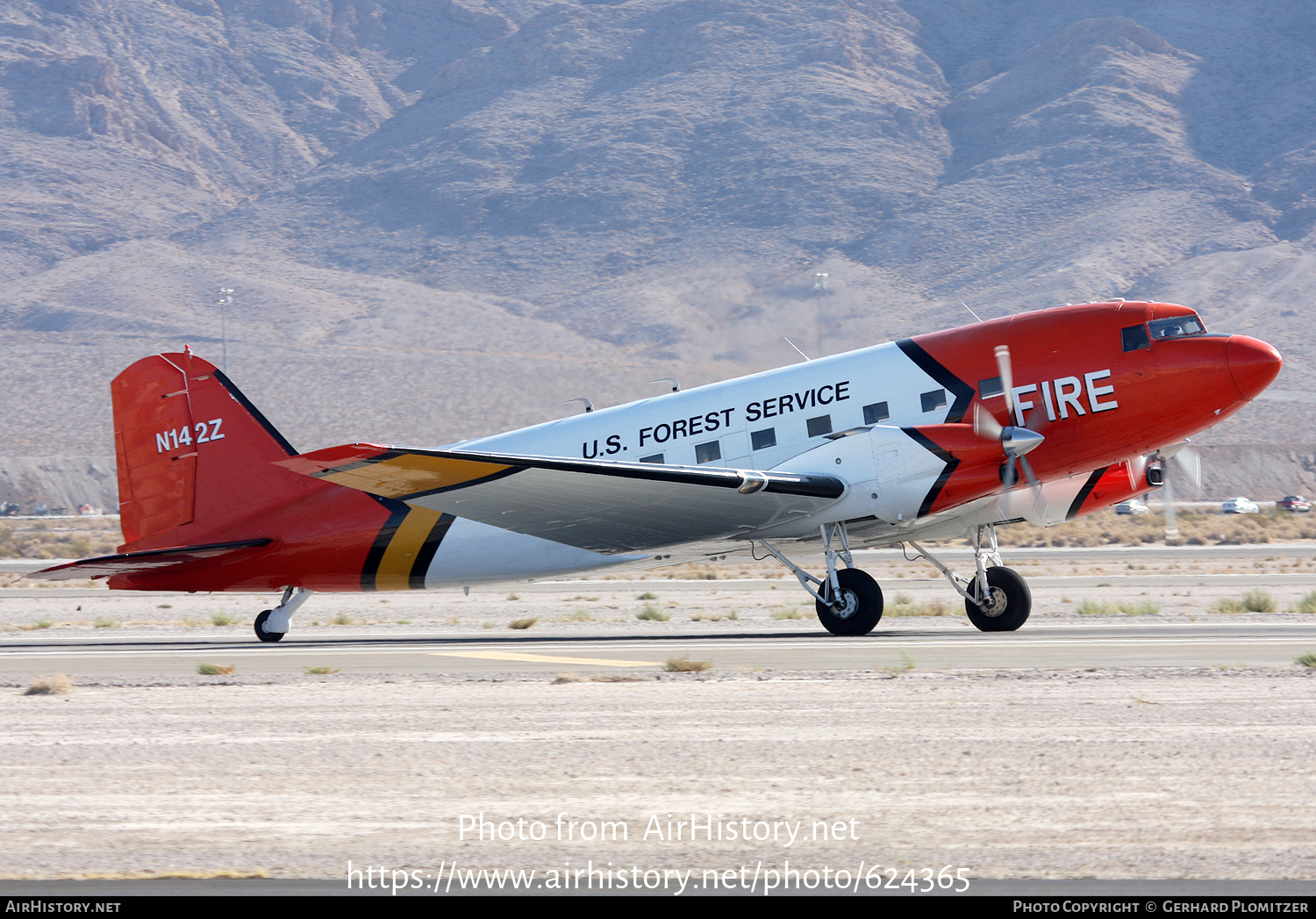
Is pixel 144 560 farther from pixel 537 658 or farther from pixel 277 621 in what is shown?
pixel 537 658

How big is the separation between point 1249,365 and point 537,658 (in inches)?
459

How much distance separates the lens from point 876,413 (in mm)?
22266

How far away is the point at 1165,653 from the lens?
18.9 m

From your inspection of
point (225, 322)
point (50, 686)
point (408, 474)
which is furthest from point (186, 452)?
point (225, 322)

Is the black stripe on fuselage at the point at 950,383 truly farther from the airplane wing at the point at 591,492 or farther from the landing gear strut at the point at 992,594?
the landing gear strut at the point at 992,594

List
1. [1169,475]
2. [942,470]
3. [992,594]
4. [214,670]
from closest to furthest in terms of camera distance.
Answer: [214,670] → [942,470] → [992,594] → [1169,475]

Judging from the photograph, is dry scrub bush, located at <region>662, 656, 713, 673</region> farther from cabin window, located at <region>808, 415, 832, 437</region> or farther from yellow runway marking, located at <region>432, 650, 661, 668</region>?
cabin window, located at <region>808, 415, 832, 437</region>

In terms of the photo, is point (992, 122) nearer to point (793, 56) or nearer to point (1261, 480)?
point (793, 56)

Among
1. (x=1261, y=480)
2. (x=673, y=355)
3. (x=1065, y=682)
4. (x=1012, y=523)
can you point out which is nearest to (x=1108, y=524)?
(x=1261, y=480)

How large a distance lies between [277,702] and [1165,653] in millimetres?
11779

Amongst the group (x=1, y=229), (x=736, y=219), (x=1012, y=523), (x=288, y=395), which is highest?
(x=1, y=229)

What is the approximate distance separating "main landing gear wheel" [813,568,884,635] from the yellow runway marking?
402 centimetres

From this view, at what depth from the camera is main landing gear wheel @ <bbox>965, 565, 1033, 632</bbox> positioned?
23.6 m

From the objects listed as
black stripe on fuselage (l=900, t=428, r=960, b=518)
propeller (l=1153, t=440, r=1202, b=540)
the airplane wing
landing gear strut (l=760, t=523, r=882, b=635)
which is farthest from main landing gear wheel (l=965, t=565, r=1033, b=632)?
the airplane wing
